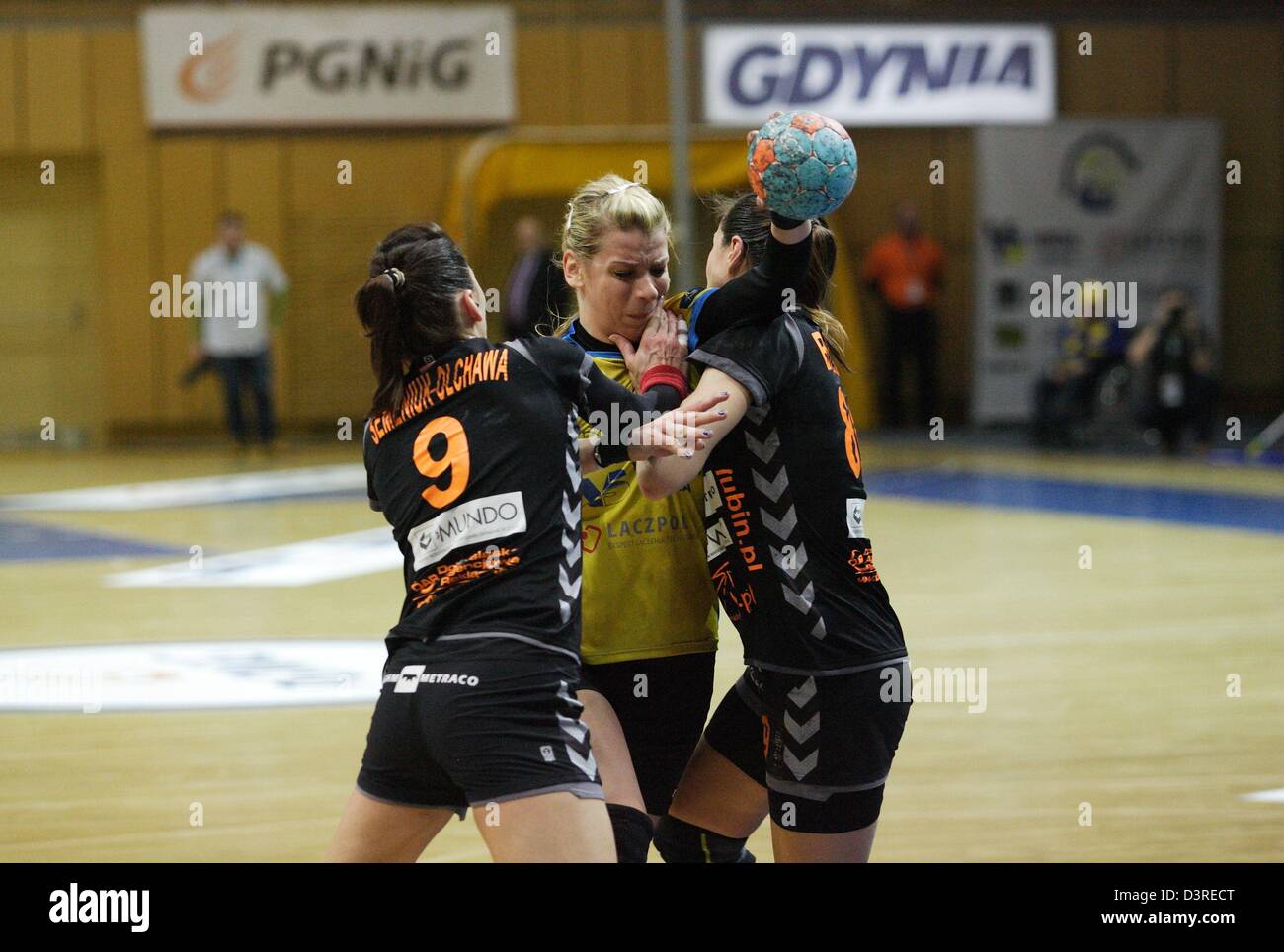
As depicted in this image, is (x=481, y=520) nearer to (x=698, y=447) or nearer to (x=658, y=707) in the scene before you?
(x=698, y=447)

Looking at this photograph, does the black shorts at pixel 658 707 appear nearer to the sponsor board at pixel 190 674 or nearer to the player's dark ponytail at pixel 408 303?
the player's dark ponytail at pixel 408 303

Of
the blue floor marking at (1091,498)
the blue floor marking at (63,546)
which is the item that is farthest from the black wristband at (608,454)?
the blue floor marking at (1091,498)

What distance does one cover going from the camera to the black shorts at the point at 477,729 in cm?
312

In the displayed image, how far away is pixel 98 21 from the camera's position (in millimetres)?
19109

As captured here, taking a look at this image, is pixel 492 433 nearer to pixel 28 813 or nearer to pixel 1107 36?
pixel 28 813

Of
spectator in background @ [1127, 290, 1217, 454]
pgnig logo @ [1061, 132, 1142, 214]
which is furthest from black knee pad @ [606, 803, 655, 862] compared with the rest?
pgnig logo @ [1061, 132, 1142, 214]

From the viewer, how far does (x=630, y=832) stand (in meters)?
3.67

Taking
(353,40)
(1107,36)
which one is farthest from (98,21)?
(1107,36)

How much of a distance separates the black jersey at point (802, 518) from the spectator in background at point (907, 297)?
16.2 metres

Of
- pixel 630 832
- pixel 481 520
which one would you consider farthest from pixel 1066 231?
pixel 481 520

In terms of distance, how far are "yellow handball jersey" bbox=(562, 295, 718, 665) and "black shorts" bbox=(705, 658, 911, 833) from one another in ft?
0.84

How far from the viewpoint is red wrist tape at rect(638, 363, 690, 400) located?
11.9ft

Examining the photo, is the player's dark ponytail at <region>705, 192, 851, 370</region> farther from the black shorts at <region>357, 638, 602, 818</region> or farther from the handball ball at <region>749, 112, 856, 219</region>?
the black shorts at <region>357, 638, 602, 818</region>
